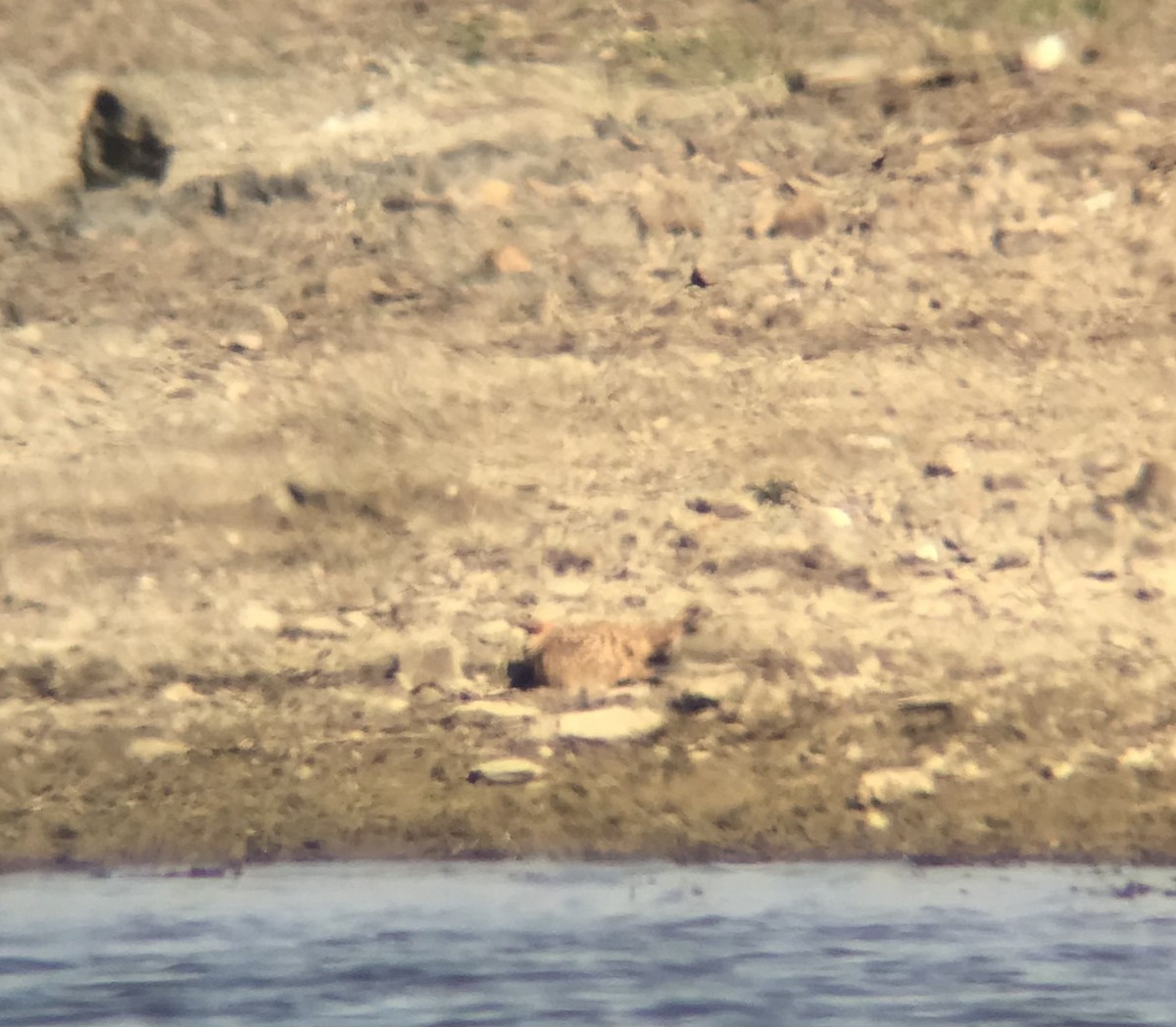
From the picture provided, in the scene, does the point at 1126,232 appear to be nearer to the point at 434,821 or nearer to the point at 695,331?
the point at 695,331

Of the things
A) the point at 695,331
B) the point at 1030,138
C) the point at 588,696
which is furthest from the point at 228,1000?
the point at 1030,138

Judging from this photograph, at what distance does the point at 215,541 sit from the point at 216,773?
0.22 metres

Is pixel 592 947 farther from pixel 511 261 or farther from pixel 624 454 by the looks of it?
pixel 511 261

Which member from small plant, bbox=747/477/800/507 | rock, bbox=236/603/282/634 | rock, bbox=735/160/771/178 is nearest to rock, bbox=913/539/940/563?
small plant, bbox=747/477/800/507

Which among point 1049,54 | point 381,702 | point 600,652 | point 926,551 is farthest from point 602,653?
point 1049,54

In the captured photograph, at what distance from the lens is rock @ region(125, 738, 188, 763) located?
4.04ft

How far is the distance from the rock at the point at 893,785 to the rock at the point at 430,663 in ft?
1.29

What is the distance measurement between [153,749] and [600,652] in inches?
17.1

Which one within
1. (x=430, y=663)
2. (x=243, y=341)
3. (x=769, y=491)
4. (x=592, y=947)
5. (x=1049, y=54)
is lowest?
(x=592, y=947)

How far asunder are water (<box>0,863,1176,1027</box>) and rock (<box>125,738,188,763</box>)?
11cm

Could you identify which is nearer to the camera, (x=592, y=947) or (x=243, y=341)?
(x=592, y=947)

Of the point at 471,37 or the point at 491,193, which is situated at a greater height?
the point at 471,37

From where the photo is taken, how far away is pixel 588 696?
123 cm

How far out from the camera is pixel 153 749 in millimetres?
1232
